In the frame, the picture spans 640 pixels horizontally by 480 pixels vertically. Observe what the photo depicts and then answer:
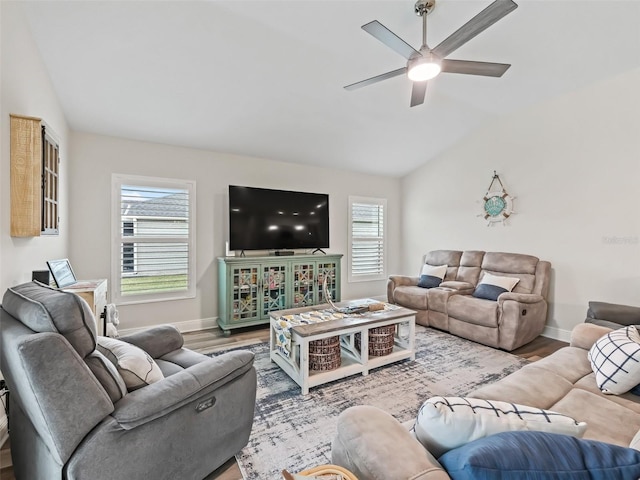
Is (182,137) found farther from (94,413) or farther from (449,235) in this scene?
(449,235)

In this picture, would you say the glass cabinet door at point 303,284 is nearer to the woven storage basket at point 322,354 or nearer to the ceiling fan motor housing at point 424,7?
the woven storage basket at point 322,354

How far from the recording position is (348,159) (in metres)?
4.84

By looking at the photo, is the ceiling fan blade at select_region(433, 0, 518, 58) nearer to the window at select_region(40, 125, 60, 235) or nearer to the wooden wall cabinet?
the wooden wall cabinet

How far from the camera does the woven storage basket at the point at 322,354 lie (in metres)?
2.57

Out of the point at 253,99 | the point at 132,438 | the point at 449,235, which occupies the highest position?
the point at 253,99

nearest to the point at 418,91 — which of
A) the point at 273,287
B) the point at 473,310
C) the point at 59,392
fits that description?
the point at 473,310

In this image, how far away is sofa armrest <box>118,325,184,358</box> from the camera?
1.96m

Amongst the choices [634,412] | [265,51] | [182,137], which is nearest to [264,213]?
[182,137]

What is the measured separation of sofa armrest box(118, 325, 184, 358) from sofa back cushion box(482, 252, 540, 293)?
3.90m

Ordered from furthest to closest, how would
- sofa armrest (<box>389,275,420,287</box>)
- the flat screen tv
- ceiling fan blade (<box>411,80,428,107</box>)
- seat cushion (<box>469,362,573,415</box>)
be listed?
sofa armrest (<box>389,275,420,287</box>) → the flat screen tv → ceiling fan blade (<box>411,80,428,107</box>) → seat cushion (<box>469,362,573,415</box>)

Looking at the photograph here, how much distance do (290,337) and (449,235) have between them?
360cm

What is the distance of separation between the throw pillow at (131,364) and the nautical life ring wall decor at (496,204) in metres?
4.57

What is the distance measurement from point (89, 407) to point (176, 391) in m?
0.31

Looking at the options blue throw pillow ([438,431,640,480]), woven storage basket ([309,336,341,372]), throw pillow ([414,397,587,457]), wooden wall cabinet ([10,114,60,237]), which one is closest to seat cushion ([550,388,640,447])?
throw pillow ([414,397,587,457])
